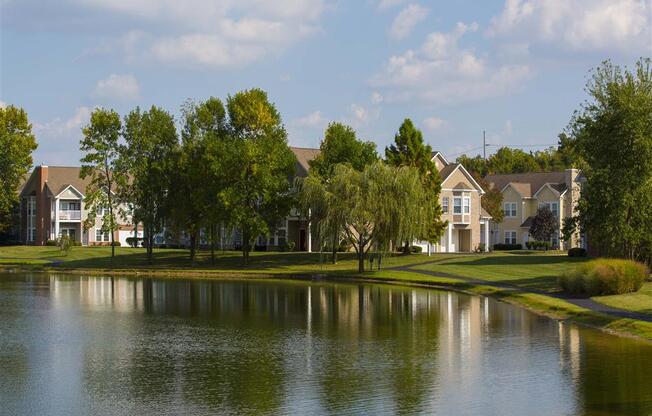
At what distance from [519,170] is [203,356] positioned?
5038 inches

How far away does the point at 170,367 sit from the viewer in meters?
25.7

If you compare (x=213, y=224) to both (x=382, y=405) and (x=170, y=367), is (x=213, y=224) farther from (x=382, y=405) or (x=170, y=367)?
(x=382, y=405)

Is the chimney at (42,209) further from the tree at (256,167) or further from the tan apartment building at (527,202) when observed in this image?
the tan apartment building at (527,202)

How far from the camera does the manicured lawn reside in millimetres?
74062

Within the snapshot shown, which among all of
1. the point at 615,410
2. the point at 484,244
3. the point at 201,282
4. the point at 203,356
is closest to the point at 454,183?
→ the point at 484,244

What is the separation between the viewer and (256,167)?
75312mm

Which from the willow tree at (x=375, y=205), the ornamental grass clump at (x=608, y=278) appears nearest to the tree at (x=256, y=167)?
the willow tree at (x=375, y=205)

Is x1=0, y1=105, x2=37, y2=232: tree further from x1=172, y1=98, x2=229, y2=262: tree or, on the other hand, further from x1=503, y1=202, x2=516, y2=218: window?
x1=503, y1=202, x2=516, y2=218: window

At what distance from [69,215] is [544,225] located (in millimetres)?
58712

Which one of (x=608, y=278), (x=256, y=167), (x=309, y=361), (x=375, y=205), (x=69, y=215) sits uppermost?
(x=256, y=167)

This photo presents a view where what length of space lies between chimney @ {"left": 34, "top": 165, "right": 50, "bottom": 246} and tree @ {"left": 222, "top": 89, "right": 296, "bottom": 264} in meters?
44.7

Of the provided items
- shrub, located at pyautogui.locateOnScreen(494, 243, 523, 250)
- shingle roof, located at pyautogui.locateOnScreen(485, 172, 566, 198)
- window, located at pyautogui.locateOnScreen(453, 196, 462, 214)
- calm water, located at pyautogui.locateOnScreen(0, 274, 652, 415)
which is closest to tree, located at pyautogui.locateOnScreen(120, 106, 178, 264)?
window, located at pyautogui.locateOnScreen(453, 196, 462, 214)

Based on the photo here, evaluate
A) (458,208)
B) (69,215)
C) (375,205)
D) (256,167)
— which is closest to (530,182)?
(458,208)

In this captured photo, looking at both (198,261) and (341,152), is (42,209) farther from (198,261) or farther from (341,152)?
(341,152)
